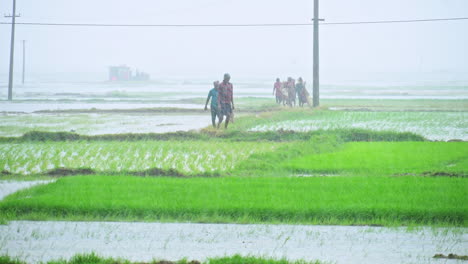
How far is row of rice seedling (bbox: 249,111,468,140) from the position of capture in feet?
63.1

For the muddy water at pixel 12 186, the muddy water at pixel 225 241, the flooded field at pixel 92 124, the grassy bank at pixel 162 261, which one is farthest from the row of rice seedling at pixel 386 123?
the grassy bank at pixel 162 261

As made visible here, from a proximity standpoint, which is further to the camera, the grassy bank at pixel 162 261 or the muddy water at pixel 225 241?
the muddy water at pixel 225 241

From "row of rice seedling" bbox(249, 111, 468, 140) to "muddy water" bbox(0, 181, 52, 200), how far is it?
9.64m

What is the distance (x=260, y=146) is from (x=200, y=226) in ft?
27.0

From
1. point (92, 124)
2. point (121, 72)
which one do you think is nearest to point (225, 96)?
point (92, 124)

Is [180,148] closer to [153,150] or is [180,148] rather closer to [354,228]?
[153,150]

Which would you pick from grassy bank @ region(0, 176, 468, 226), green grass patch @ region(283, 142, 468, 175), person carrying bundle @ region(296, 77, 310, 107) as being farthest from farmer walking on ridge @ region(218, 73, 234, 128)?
person carrying bundle @ region(296, 77, 310, 107)

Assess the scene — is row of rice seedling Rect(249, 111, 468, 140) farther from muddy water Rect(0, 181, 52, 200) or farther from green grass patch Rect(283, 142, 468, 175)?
muddy water Rect(0, 181, 52, 200)

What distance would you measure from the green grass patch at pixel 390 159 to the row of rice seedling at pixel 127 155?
1.57m

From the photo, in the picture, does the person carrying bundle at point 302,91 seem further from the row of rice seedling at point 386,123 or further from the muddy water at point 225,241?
the muddy water at point 225,241

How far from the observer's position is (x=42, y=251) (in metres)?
6.44

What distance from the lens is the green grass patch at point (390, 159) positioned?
11695 mm

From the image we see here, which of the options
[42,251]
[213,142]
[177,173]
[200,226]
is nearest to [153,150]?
[213,142]

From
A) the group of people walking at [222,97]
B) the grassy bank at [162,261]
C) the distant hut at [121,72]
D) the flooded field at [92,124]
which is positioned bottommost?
the grassy bank at [162,261]
